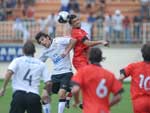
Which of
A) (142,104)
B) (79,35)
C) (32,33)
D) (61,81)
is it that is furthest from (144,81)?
(32,33)

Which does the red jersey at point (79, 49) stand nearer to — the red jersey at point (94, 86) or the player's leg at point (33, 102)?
the player's leg at point (33, 102)

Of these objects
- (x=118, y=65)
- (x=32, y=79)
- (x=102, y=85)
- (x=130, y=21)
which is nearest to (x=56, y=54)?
(x=32, y=79)

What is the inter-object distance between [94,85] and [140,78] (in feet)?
4.11

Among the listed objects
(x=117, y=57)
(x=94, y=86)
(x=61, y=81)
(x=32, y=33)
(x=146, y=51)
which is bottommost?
(x=117, y=57)

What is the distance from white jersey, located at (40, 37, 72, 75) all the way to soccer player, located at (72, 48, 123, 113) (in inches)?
168

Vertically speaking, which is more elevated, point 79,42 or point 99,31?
point 79,42

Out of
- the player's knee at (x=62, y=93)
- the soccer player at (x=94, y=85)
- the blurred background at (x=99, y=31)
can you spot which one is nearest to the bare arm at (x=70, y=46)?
the player's knee at (x=62, y=93)

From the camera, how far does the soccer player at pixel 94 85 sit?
9.55 metres

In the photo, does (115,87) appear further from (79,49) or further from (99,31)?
(99,31)

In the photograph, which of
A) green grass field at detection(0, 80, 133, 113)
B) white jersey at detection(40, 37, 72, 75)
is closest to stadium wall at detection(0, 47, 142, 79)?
green grass field at detection(0, 80, 133, 113)

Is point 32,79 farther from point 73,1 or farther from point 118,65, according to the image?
point 73,1

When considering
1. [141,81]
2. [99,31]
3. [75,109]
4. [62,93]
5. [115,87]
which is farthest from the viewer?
[99,31]

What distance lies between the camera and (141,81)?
34.8ft

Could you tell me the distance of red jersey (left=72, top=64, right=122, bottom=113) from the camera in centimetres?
956
